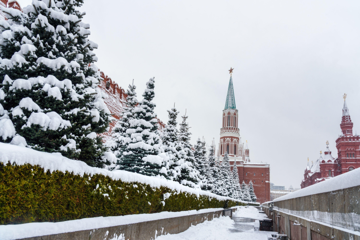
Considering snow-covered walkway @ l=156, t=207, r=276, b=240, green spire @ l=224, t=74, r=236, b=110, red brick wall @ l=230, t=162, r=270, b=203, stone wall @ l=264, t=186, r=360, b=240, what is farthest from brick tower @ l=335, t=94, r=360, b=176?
stone wall @ l=264, t=186, r=360, b=240

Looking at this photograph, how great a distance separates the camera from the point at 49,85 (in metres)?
6.95

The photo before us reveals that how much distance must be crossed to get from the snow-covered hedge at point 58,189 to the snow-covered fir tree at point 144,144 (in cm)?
716

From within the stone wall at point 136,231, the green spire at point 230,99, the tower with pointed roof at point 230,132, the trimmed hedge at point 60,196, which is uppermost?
the green spire at point 230,99

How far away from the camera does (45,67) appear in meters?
7.26

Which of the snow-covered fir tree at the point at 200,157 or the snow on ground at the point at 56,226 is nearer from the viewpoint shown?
the snow on ground at the point at 56,226

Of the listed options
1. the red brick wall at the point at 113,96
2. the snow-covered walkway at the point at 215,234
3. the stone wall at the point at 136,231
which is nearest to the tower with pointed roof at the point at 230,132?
the red brick wall at the point at 113,96

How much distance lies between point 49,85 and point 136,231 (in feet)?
13.9

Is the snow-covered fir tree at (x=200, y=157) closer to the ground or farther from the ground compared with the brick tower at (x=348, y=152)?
closer to the ground

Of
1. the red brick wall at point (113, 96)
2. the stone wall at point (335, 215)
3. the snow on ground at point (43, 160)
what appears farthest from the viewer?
the red brick wall at point (113, 96)

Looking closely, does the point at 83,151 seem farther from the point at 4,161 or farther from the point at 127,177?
the point at 4,161

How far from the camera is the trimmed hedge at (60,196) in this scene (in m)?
3.76

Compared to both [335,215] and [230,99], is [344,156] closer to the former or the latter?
[230,99]

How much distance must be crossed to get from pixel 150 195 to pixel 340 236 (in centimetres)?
562

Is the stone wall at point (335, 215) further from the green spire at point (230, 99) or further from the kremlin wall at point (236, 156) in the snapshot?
the green spire at point (230, 99)
